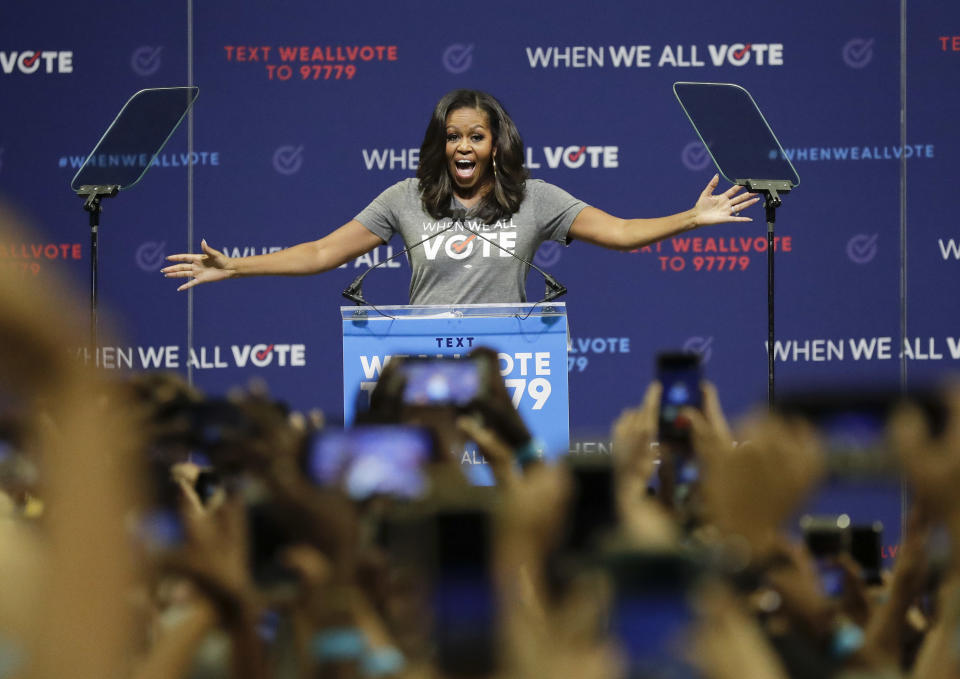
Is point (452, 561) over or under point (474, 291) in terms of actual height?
under

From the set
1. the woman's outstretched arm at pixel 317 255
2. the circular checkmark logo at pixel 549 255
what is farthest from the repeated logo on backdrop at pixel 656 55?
the woman's outstretched arm at pixel 317 255

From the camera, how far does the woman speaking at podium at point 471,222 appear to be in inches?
141

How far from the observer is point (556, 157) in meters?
5.26

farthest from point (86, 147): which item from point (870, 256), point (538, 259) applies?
point (870, 256)

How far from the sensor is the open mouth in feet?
12.0

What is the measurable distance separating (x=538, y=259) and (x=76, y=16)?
2.42 meters

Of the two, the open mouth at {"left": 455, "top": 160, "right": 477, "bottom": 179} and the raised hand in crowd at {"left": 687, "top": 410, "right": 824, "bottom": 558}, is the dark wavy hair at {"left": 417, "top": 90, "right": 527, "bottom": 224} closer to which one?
the open mouth at {"left": 455, "top": 160, "right": 477, "bottom": 179}

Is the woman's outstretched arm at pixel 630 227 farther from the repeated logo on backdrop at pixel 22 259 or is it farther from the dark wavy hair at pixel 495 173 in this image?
the repeated logo on backdrop at pixel 22 259

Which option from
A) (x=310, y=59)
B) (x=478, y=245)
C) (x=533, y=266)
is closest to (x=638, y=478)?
(x=533, y=266)

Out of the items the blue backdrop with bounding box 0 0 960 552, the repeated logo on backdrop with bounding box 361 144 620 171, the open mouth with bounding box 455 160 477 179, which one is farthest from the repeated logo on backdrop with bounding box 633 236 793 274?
the open mouth with bounding box 455 160 477 179

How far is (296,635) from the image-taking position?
871 mm

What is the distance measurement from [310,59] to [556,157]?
1.22 m

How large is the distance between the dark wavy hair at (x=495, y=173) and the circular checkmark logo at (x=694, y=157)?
173 cm

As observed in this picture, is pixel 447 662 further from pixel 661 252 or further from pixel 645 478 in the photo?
pixel 661 252
